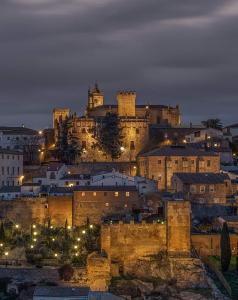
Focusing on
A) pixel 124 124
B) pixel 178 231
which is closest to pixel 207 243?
pixel 178 231

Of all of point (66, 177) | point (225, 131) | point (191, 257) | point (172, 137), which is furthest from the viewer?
point (225, 131)

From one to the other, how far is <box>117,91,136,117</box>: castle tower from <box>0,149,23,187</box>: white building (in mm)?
14213

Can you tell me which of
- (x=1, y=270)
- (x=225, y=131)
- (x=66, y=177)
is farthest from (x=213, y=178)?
(x=225, y=131)

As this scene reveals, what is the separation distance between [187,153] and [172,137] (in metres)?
14.0

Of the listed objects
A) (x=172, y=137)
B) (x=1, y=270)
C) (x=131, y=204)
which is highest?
(x=172, y=137)

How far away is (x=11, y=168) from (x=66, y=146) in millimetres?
6172

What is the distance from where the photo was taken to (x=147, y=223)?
2518 inches

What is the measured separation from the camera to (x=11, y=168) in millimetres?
87062

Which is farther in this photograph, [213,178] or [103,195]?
[213,178]

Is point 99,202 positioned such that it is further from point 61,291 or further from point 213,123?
point 213,123

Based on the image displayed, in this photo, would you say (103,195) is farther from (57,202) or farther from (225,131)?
(225,131)

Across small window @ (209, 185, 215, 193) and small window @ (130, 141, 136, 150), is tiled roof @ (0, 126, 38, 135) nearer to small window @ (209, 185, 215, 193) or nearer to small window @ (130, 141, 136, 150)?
small window @ (130, 141, 136, 150)

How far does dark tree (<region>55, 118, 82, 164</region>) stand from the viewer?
89.9 m

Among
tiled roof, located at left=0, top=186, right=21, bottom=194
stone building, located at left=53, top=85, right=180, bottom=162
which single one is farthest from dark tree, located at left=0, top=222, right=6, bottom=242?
stone building, located at left=53, top=85, right=180, bottom=162
